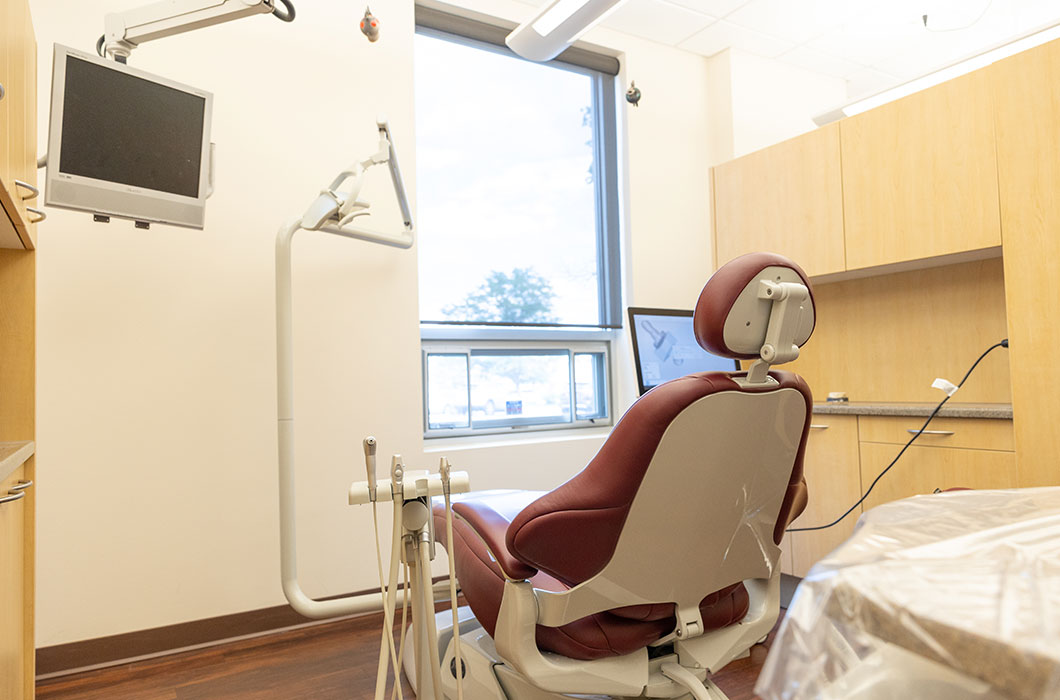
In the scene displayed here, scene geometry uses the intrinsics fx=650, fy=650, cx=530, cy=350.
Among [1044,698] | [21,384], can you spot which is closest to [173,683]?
[21,384]

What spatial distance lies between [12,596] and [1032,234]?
3.08m

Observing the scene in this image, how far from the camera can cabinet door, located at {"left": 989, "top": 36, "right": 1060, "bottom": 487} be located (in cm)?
209

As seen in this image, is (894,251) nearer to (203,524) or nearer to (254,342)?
(254,342)

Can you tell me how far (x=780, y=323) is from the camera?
131 centimetres

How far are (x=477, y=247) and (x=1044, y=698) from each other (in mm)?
2975

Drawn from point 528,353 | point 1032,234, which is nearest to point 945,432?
point 1032,234

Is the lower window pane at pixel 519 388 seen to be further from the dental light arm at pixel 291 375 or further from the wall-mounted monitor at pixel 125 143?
the wall-mounted monitor at pixel 125 143

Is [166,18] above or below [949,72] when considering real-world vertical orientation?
below

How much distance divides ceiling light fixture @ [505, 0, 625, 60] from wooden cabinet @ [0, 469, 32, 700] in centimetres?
220

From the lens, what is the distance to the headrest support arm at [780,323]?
4.26ft

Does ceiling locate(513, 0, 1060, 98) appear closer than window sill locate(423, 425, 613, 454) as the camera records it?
No

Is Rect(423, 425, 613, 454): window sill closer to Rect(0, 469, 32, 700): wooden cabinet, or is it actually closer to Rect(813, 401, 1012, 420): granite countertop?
Rect(813, 401, 1012, 420): granite countertop

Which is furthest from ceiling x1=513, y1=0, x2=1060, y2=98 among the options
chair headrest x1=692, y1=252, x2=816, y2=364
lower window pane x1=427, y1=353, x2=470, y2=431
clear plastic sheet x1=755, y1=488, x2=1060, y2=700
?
clear plastic sheet x1=755, y1=488, x2=1060, y2=700

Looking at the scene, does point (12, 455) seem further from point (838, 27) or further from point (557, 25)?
point (838, 27)
